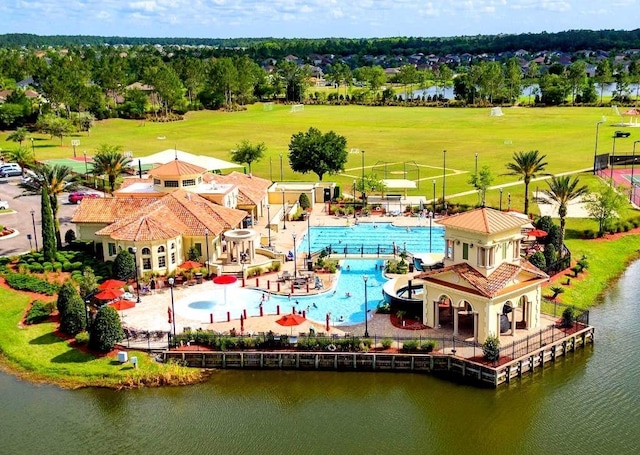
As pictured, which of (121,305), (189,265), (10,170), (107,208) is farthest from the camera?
(10,170)

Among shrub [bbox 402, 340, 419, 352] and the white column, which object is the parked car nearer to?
shrub [bbox 402, 340, 419, 352]

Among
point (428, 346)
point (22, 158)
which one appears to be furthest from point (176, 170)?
point (22, 158)

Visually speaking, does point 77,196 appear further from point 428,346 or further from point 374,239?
point 428,346

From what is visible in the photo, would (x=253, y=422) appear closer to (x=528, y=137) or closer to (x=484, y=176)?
(x=484, y=176)

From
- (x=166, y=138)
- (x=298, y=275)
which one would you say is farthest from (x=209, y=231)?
(x=166, y=138)

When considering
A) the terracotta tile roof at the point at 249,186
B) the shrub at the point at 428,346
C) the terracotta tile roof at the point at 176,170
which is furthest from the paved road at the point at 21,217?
the shrub at the point at 428,346

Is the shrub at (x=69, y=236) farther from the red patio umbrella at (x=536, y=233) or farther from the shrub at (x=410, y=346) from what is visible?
the red patio umbrella at (x=536, y=233)

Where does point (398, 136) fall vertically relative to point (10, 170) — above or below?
above

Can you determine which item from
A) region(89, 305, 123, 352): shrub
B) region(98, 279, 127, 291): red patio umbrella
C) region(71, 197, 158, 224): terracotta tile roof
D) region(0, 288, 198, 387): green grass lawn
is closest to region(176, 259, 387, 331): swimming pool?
region(98, 279, 127, 291): red patio umbrella
